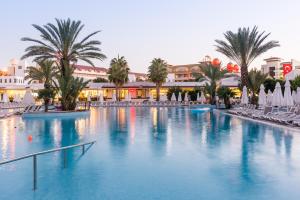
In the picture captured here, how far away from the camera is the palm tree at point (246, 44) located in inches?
1171

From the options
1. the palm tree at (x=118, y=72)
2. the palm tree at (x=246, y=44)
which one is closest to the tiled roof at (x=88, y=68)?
the palm tree at (x=118, y=72)

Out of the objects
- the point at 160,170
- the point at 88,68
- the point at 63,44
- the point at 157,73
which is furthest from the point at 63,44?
the point at 88,68

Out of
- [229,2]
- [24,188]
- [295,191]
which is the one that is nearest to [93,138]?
[24,188]

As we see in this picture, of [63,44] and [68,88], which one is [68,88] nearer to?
[68,88]

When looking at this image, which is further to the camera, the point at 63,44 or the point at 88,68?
the point at 88,68

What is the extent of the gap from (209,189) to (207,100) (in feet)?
124

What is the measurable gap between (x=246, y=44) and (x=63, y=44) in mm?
17215

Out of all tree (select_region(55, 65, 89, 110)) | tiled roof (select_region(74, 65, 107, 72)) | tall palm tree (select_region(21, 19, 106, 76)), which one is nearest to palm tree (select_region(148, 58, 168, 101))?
tall palm tree (select_region(21, 19, 106, 76))

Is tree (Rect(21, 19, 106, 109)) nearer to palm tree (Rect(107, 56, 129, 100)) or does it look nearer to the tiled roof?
palm tree (Rect(107, 56, 129, 100))

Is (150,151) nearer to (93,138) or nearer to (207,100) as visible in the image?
(93,138)

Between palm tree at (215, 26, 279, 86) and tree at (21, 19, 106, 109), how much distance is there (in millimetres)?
12775

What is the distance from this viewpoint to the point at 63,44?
3011 centimetres

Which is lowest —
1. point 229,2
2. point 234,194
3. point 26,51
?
point 234,194

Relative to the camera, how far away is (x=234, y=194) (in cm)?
607
